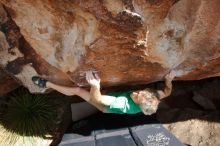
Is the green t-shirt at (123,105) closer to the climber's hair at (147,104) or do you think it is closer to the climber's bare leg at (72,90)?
the climber's hair at (147,104)

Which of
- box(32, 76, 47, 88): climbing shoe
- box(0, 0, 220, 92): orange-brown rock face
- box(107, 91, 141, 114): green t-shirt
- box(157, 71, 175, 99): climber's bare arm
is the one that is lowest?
box(107, 91, 141, 114): green t-shirt

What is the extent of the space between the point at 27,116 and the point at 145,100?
5.67 ft

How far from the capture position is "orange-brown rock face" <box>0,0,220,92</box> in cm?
411

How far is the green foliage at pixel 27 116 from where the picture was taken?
546 centimetres

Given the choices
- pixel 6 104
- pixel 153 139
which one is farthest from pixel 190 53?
pixel 6 104

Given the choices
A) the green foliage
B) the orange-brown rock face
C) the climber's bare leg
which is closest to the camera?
the orange-brown rock face

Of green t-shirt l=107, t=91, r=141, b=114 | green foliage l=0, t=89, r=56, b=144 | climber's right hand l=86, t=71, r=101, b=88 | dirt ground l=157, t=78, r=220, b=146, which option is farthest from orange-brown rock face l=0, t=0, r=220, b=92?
dirt ground l=157, t=78, r=220, b=146

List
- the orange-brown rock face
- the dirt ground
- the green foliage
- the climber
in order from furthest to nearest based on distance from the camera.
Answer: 1. the dirt ground
2. the green foliage
3. the climber
4. the orange-brown rock face

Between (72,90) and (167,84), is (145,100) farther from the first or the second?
(72,90)

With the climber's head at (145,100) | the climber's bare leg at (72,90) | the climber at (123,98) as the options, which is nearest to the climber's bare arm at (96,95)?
the climber at (123,98)

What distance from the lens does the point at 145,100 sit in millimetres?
4875

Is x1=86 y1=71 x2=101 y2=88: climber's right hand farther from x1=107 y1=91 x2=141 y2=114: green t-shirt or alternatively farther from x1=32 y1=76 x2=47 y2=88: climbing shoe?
x1=32 y1=76 x2=47 y2=88: climbing shoe

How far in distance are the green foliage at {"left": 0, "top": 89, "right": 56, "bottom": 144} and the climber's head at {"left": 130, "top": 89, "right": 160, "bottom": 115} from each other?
4.67ft

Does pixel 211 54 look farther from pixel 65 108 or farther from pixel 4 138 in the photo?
pixel 4 138
